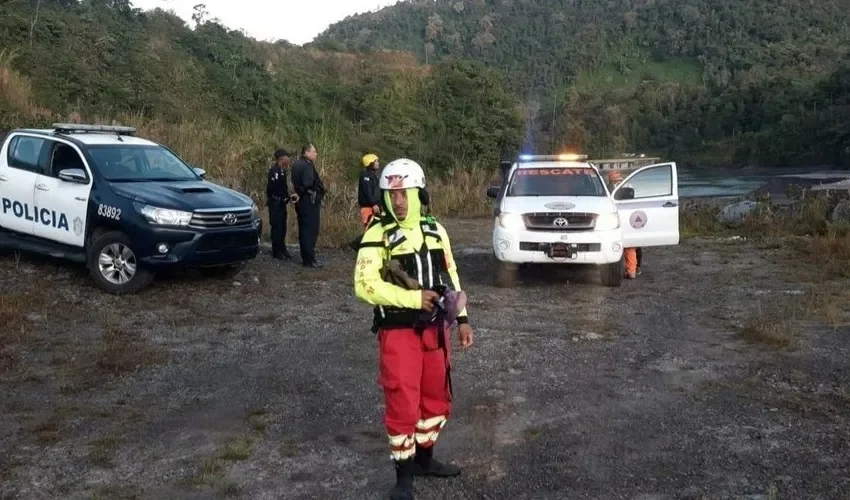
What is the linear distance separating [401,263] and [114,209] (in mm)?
6390

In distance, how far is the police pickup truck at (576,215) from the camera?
10.5 meters

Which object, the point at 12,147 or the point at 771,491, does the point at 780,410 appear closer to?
the point at 771,491

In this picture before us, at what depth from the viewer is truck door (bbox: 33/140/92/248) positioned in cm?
991

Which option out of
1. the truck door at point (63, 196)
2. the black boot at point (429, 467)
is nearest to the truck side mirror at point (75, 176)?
the truck door at point (63, 196)

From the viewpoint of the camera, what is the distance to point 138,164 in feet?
34.7

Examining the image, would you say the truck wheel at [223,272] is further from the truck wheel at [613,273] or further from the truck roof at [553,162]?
the truck wheel at [613,273]

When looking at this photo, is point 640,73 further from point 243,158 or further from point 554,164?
point 554,164

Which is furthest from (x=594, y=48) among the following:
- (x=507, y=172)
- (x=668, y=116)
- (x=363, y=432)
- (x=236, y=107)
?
(x=363, y=432)

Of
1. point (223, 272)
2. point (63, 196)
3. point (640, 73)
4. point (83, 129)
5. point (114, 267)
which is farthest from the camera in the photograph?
point (640, 73)

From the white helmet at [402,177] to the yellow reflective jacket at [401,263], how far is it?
204 mm

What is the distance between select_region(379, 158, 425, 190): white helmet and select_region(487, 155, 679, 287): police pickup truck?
6.44 m

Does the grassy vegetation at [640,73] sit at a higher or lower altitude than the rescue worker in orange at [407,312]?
higher

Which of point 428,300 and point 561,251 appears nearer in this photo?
point 428,300

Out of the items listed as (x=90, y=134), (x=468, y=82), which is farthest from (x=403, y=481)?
(x=468, y=82)
